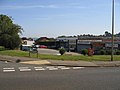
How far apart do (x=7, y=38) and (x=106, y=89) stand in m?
30.9

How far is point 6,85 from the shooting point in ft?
40.8

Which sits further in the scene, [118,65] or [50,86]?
[118,65]

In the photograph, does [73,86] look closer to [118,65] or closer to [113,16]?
[118,65]

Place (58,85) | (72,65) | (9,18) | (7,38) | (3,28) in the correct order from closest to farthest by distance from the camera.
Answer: (58,85) < (72,65) < (7,38) < (3,28) < (9,18)

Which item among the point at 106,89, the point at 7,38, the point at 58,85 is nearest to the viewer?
the point at 106,89

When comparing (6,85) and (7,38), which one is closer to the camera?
(6,85)

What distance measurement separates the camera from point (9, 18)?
6788cm

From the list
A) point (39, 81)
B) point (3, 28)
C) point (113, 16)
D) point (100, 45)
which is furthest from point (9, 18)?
point (39, 81)

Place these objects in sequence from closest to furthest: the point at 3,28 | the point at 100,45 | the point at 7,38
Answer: the point at 7,38, the point at 3,28, the point at 100,45

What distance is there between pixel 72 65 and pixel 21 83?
32.7 ft

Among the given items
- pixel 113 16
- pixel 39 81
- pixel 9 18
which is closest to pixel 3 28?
pixel 9 18

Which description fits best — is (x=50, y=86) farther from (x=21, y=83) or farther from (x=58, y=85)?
(x=21, y=83)

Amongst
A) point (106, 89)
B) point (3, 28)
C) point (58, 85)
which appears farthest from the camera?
point (3, 28)

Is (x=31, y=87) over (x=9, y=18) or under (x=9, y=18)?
under
